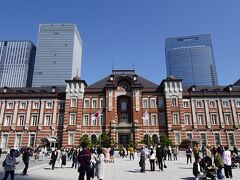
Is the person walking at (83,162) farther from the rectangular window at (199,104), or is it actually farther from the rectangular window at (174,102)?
the rectangular window at (199,104)

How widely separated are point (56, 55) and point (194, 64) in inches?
4426

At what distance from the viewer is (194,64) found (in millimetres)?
181000

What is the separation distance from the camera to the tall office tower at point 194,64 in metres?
178

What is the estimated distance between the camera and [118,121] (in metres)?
45.0

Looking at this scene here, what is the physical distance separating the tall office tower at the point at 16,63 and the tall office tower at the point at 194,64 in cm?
11606

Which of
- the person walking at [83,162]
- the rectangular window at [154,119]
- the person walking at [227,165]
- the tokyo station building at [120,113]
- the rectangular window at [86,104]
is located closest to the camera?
the person walking at [83,162]

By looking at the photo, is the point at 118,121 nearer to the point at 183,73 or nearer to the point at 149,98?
the point at 149,98

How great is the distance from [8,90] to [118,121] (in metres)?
26.4

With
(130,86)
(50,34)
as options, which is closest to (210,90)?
(130,86)

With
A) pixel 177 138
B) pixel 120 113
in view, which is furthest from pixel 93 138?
pixel 177 138

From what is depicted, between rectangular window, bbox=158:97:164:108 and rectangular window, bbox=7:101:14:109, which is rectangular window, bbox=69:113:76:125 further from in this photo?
rectangular window, bbox=158:97:164:108

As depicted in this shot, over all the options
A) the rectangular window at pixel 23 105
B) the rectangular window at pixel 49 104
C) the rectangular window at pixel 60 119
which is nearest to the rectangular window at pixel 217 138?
the rectangular window at pixel 60 119

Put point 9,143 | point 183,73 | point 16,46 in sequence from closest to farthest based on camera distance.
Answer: point 9,143 < point 16,46 < point 183,73

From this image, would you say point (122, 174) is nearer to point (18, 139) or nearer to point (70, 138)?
point (70, 138)
